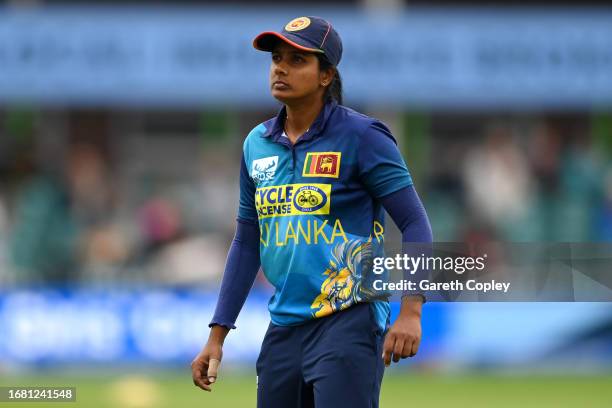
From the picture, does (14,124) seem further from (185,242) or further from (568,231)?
(568,231)

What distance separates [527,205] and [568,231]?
62 centimetres

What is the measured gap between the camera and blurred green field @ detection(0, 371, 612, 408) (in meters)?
12.1

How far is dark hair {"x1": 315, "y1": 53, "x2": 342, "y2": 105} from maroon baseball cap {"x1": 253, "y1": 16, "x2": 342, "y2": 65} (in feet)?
0.11

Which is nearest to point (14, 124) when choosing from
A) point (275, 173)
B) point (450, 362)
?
point (450, 362)

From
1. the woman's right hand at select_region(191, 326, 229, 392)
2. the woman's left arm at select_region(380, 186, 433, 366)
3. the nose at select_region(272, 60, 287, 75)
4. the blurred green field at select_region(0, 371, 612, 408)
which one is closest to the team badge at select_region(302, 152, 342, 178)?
the woman's left arm at select_region(380, 186, 433, 366)

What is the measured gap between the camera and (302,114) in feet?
18.4

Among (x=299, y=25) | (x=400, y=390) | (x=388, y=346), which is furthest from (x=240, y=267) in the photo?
(x=400, y=390)

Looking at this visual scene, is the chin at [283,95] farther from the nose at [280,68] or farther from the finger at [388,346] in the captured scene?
the finger at [388,346]

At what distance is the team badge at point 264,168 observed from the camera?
5.59m

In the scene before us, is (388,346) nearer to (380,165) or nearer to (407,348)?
(407,348)

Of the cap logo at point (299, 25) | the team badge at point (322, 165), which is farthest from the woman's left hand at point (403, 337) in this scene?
the cap logo at point (299, 25)

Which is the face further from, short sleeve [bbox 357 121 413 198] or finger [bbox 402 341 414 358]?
finger [bbox 402 341 414 358]

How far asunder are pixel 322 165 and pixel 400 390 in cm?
812

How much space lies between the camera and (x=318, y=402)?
526 cm
